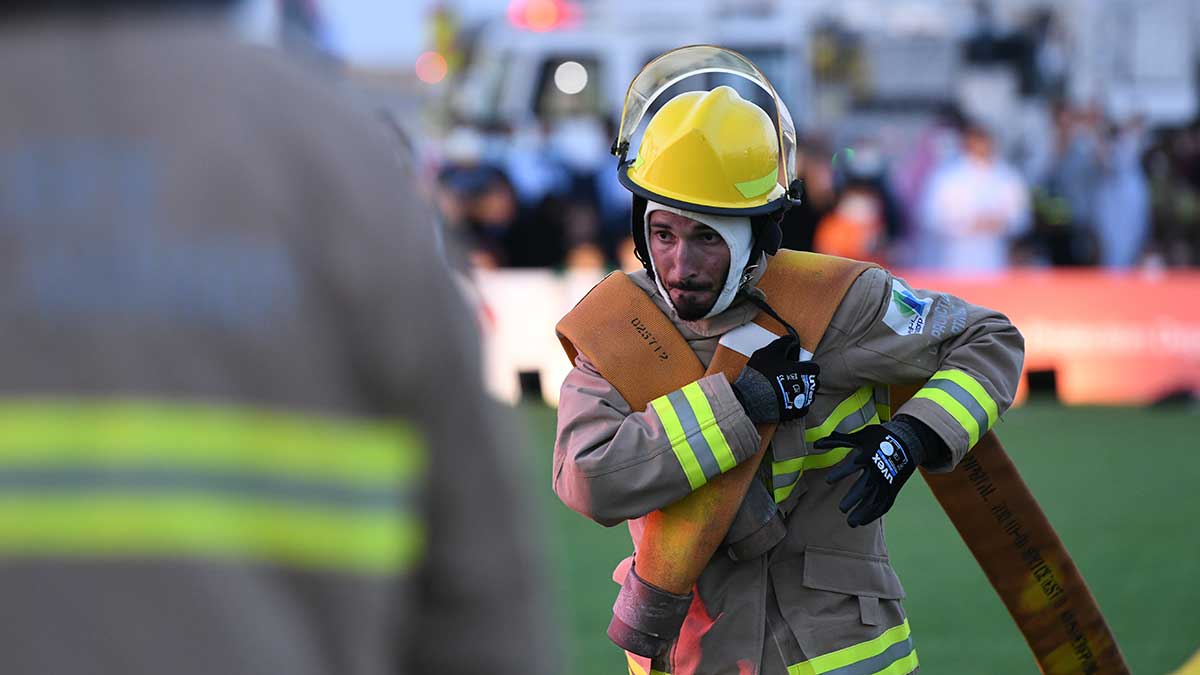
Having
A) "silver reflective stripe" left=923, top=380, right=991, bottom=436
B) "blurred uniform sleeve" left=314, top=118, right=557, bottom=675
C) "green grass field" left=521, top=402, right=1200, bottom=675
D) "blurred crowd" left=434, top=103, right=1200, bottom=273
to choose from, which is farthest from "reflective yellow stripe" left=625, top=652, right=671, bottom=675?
"blurred crowd" left=434, top=103, right=1200, bottom=273

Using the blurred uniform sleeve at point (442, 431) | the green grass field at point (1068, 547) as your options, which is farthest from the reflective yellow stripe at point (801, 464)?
the blurred uniform sleeve at point (442, 431)

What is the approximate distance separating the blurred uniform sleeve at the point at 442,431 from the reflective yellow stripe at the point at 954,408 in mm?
1963

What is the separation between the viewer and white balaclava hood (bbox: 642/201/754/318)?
338cm

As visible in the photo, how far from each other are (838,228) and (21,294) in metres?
12.9

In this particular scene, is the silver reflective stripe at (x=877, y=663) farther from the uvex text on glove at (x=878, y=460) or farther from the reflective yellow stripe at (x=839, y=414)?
the reflective yellow stripe at (x=839, y=414)

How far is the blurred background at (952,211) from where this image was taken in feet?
26.3

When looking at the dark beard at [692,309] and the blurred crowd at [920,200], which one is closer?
the dark beard at [692,309]

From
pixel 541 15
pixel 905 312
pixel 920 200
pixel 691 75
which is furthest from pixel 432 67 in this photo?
pixel 905 312

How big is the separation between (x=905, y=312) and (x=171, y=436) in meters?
2.38

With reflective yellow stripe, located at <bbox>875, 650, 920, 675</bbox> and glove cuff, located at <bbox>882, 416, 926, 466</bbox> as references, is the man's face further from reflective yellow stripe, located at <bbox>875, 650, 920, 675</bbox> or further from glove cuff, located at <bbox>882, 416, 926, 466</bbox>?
reflective yellow stripe, located at <bbox>875, 650, 920, 675</bbox>

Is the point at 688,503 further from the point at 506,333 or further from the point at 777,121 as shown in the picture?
the point at 506,333

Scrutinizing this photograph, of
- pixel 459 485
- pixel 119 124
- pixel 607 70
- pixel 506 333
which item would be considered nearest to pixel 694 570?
pixel 459 485

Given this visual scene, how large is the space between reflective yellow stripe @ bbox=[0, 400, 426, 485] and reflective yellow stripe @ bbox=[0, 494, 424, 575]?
0.11ft

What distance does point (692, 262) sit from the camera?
11.1 ft
